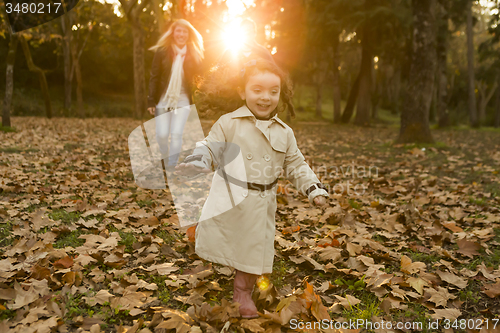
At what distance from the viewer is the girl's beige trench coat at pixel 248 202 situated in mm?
2174

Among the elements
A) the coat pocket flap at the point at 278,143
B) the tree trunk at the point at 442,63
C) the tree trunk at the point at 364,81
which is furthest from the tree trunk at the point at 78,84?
the coat pocket flap at the point at 278,143

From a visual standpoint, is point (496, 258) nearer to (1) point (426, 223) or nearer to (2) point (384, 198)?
(1) point (426, 223)

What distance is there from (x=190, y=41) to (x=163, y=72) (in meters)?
0.62

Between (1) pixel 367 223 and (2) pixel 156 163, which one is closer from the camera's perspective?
(1) pixel 367 223

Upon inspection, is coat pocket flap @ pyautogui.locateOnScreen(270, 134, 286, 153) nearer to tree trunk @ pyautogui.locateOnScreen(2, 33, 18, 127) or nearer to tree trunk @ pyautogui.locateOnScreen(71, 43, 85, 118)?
tree trunk @ pyautogui.locateOnScreen(2, 33, 18, 127)

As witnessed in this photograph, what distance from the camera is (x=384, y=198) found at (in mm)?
4910

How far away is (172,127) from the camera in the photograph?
5.56m

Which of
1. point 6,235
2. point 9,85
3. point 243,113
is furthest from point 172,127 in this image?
point 9,85

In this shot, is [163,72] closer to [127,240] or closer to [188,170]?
[127,240]

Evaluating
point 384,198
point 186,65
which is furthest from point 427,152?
point 186,65

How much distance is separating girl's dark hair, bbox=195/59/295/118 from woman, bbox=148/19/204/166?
119 inches

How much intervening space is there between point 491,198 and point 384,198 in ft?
4.66

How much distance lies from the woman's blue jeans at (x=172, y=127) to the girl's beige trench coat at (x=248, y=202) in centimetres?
339

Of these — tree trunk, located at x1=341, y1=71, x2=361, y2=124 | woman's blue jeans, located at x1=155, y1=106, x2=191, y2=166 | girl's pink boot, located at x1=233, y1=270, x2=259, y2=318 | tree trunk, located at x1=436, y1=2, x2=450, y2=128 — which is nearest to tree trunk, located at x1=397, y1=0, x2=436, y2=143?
woman's blue jeans, located at x1=155, y1=106, x2=191, y2=166
